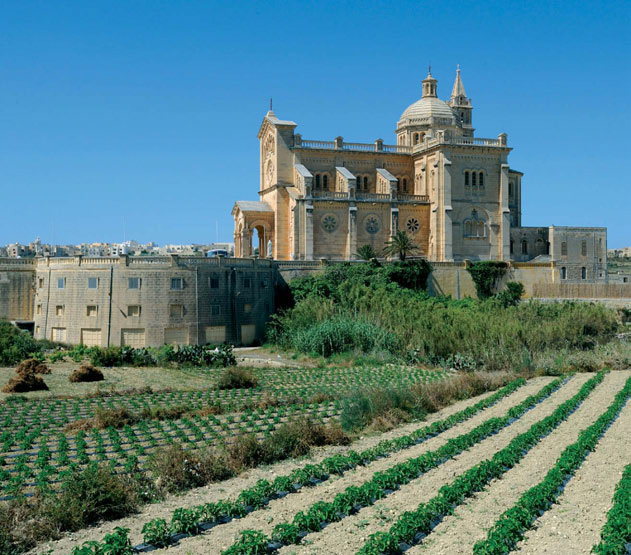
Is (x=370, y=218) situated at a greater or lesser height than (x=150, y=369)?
greater

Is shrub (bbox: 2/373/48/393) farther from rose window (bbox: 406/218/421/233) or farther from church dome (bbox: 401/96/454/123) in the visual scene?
church dome (bbox: 401/96/454/123)

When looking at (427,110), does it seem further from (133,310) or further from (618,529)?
(618,529)

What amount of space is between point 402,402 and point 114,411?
26.4 feet

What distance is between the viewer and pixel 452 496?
11836 mm

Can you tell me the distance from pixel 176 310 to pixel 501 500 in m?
26.3

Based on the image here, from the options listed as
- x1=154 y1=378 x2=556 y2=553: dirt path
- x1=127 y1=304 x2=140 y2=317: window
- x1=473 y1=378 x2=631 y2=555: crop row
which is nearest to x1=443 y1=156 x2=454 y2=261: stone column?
x1=127 y1=304 x2=140 y2=317: window

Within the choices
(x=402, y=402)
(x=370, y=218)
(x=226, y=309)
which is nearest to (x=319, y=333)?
(x=226, y=309)

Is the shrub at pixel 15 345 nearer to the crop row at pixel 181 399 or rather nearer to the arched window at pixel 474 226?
the crop row at pixel 181 399

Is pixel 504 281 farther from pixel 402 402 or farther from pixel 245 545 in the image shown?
pixel 245 545

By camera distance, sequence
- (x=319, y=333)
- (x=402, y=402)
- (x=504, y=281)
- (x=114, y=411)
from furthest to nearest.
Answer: (x=504, y=281) → (x=319, y=333) → (x=402, y=402) → (x=114, y=411)

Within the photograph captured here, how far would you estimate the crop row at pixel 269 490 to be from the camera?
417 inches

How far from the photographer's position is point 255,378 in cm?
2600

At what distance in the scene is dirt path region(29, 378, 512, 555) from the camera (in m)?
10.5

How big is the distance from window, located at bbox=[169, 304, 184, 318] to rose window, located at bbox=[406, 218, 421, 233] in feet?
69.3
